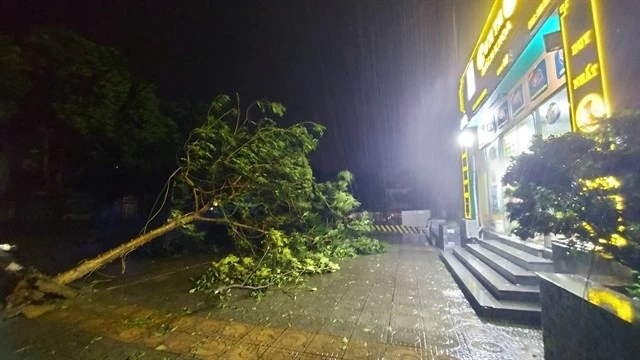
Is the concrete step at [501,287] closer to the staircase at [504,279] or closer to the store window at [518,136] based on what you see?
the staircase at [504,279]

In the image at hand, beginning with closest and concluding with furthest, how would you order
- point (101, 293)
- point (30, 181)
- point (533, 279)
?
point (533, 279), point (101, 293), point (30, 181)

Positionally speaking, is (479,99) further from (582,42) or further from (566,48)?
(582,42)

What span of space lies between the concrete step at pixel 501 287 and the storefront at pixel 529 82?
2.04 metres

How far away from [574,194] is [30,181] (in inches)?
788

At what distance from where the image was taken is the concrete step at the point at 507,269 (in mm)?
4930

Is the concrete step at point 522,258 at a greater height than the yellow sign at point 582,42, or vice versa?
the yellow sign at point 582,42

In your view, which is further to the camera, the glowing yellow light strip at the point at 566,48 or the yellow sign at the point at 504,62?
the yellow sign at the point at 504,62

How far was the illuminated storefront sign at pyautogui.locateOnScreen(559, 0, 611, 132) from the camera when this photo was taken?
359 centimetres

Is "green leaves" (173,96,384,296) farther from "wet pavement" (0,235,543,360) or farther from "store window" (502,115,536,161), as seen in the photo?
"store window" (502,115,536,161)

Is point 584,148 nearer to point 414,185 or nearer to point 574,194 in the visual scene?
point 574,194

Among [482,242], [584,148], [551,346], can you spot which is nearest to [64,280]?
[551,346]

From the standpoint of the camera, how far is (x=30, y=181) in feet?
47.2

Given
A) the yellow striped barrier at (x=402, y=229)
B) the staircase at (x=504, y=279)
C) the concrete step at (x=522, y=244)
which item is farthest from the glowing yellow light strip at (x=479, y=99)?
the yellow striped barrier at (x=402, y=229)

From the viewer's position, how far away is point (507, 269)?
5.39 meters
